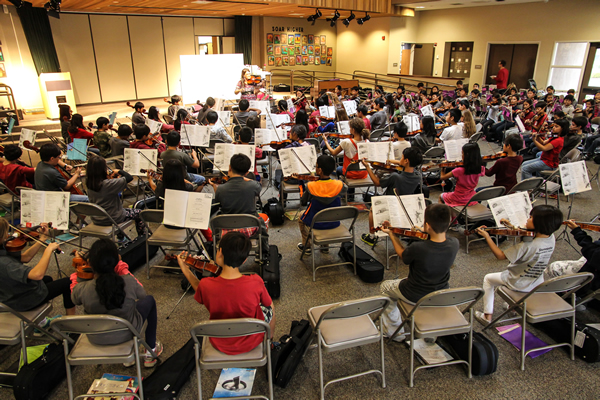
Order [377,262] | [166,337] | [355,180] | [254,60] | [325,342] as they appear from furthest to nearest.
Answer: [254,60] → [355,180] → [377,262] → [166,337] → [325,342]

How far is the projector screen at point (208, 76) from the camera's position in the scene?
41.6 feet

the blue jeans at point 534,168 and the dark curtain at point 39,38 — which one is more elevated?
the dark curtain at point 39,38

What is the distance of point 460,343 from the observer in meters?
2.68

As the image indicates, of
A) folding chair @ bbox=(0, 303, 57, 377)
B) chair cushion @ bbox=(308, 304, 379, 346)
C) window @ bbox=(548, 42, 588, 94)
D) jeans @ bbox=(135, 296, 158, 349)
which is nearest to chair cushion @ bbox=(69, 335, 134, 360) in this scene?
jeans @ bbox=(135, 296, 158, 349)

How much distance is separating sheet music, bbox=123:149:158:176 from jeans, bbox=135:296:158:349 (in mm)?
2454

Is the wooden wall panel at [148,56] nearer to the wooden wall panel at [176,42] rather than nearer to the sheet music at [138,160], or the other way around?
the wooden wall panel at [176,42]

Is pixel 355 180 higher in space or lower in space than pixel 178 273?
higher

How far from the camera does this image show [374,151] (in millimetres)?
4809

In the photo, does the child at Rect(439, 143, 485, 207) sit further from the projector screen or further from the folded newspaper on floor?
the projector screen

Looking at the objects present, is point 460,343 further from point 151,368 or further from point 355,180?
point 355,180

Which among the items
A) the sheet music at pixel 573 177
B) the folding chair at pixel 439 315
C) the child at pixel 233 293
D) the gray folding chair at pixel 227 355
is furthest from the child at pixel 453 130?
the gray folding chair at pixel 227 355

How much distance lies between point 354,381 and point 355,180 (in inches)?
113

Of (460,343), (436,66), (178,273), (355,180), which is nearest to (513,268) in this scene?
(460,343)

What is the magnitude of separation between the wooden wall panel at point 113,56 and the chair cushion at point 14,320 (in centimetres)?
1232
